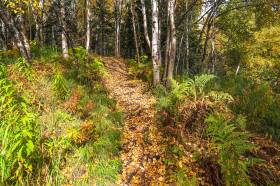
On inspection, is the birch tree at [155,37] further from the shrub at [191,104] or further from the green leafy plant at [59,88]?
the green leafy plant at [59,88]

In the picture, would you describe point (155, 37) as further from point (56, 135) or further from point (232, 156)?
point (232, 156)

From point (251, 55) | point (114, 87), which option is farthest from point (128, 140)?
point (251, 55)

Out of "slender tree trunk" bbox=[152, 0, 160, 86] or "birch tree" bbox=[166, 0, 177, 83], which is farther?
"slender tree trunk" bbox=[152, 0, 160, 86]

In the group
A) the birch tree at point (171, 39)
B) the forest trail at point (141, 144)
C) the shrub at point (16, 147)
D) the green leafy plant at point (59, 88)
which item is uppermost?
the birch tree at point (171, 39)

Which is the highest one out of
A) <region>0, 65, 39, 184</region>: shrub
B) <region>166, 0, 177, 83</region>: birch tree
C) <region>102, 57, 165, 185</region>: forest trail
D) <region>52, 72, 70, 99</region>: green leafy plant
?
<region>166, 0, 177, 83</region>: birch tree

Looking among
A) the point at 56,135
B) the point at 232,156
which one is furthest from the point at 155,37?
the point at 232,156

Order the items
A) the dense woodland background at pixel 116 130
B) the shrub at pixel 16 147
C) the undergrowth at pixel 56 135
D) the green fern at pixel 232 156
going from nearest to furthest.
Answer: the shrub at pixel 16 147
the undergrowth at pixel 56 135
the green fern at pixel 232 156
the dense woodland background at pixel 116 130

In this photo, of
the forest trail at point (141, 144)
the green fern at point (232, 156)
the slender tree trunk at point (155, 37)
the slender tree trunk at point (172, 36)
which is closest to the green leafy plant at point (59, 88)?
the forest trail at point (141, 144)

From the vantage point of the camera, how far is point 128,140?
19.3 ft

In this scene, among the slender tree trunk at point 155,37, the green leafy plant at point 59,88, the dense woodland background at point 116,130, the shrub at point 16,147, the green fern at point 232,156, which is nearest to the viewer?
the shrub at point 16,147

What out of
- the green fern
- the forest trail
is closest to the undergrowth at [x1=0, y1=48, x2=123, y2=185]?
the forest trail

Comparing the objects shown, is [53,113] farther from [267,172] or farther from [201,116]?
[267,172]

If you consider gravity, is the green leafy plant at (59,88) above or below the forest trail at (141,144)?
above

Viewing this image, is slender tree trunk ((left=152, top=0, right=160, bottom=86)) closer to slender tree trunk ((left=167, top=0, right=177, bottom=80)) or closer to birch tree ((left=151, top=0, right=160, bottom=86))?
birch tree ((left=151, top=0, right=160, bottom=86))
